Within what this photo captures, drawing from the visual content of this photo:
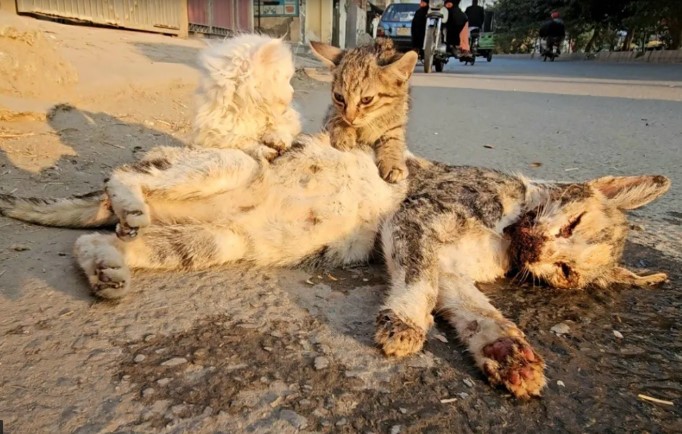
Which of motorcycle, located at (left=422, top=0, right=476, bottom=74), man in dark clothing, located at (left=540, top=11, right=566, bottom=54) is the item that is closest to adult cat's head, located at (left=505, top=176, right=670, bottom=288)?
motorcycle, located at (left=422, top=0, right=476, bottom=74)

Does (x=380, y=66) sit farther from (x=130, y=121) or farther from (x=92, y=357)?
(x=130, y=121)

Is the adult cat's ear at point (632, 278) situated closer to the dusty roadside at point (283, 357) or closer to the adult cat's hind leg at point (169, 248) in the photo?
the dusty roadside at point (283, 357)

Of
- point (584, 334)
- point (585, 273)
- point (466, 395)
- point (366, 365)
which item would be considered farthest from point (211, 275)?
point (585, 273)

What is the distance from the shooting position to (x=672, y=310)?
8.05ft

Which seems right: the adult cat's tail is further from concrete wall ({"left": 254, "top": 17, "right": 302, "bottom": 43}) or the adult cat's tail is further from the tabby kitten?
concrete wall ({"left": 254, "top": 17, "right": 302, "bottom": 43})

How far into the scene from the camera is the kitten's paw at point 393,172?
10.4ft

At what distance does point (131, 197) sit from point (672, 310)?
8.74 ft

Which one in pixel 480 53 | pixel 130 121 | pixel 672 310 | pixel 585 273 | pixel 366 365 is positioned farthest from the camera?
pixel 480 53

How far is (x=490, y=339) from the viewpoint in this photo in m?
2.00

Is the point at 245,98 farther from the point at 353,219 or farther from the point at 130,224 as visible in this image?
the point at 130,224

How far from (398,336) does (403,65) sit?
2453mm

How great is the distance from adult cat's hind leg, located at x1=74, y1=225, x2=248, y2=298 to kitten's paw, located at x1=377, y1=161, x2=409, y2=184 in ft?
3.24

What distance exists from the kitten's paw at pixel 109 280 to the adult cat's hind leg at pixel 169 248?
56mm

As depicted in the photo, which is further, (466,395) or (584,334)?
(584,334)
